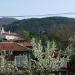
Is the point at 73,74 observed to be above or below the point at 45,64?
below

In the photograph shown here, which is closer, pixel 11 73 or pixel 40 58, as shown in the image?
pixel 40 58

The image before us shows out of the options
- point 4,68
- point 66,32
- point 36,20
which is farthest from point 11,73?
point 36,20

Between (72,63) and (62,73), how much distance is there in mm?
1257

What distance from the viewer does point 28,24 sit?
11775 cm

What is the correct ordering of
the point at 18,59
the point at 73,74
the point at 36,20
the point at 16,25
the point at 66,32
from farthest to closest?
the point at 36,20 < the point at 16,25 < the point at 66,32 < the point at 73,74 < the point at 18,59

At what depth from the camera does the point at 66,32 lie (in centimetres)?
5822

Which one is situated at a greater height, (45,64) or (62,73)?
(45,64)

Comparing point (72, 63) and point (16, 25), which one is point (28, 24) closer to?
point (16, 25)

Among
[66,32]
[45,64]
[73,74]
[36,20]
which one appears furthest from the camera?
[36,20]

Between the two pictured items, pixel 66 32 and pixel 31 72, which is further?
pixel 66 32

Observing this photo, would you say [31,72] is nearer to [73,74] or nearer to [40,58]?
[40,58]

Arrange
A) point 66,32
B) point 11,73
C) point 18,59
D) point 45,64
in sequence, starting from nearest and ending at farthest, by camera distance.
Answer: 1. point 45,64
2. point 11,73
3. point 18,59
4. point 66,32

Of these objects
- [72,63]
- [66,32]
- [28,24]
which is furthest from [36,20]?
[72,63]

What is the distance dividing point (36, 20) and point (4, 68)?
106924mm
